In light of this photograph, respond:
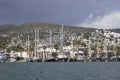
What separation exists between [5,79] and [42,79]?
7305mm

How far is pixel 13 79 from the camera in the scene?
276 feet

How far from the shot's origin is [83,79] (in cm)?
8575

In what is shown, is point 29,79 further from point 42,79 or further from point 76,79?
point 76,79

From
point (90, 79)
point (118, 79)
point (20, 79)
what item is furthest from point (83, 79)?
point (20, 79)

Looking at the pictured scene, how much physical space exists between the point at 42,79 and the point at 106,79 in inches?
488

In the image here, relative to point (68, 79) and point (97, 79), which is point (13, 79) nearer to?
point (68, 79)

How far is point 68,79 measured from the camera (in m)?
84.8

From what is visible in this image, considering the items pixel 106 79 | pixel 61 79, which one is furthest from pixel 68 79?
pixel 106 79

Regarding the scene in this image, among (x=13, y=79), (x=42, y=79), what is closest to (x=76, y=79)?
(x=42, y=79)

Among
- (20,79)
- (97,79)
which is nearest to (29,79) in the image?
(20,79)

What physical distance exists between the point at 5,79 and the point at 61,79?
35.0 ft

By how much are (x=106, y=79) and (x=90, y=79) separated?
315 centimetres

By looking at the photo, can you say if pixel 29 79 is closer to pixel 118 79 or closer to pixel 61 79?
pixel 61 79

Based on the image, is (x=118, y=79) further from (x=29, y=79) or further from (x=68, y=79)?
(x=29, y=79)
